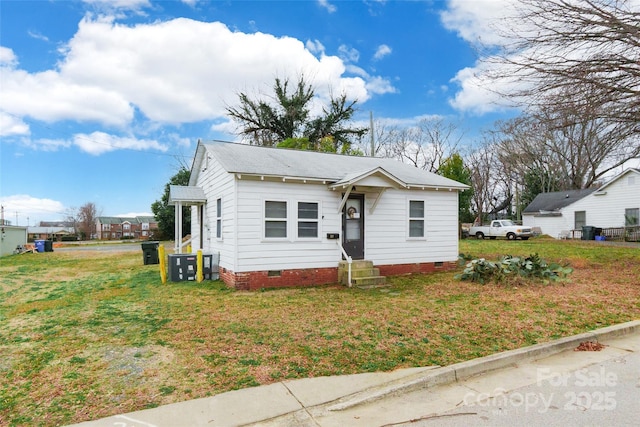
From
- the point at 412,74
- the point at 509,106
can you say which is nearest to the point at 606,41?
the point at 509,106

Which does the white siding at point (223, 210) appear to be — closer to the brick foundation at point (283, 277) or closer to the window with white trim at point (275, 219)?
the brick foundation at point (283, 277)

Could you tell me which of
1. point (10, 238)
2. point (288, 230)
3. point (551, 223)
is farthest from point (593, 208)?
point (10, 238)

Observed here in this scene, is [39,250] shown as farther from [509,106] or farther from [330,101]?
[509,106]

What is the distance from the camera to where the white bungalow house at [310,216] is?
927 cm

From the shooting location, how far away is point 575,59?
9055mm

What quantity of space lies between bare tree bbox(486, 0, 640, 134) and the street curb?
6.36 meters

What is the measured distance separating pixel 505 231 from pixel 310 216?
2144 cm

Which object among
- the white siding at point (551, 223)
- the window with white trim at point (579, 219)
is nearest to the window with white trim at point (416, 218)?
the window with white trim at point (579, 219)

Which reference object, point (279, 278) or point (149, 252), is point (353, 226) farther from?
point (149, 252)

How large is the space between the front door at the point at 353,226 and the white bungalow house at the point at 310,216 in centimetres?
3

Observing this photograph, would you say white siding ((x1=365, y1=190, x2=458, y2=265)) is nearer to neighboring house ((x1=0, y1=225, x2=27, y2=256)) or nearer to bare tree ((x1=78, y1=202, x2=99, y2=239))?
neighboring house ((x1=0, y1=225, x2=27, y2=256))

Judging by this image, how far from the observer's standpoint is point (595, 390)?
142 inches

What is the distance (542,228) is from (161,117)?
30006 mm

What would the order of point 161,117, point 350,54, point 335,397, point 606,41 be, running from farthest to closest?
point 161,117, point 350,54, point 606,41, point 335,397
